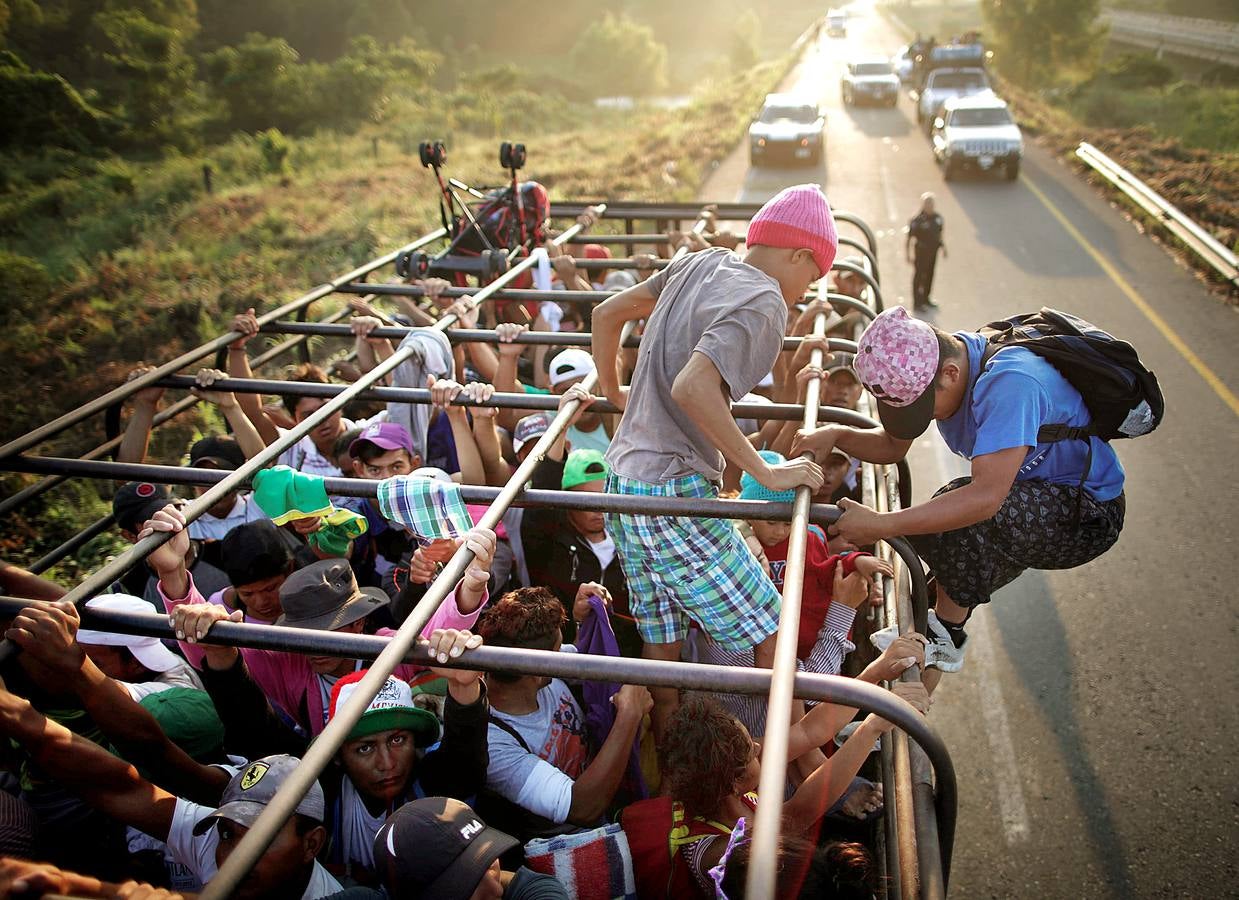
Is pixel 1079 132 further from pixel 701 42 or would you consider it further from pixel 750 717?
pixel 701 42

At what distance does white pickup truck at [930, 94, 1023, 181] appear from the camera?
56.2 ft

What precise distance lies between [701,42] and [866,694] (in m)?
84.1

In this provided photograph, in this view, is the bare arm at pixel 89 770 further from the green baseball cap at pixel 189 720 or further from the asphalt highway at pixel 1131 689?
the asphalt highway at pixel 1131 689

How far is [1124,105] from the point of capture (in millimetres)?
25172

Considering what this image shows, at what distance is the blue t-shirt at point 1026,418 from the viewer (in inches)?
93.7

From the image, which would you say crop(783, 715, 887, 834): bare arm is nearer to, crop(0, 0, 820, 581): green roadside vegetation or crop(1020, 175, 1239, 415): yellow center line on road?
crop(0, 0, 820, 581): green roadside vegetation

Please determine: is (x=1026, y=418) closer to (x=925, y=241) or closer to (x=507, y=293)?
(x=507, y=293)

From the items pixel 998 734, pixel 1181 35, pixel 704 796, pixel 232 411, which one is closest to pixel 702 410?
pixel 704 796

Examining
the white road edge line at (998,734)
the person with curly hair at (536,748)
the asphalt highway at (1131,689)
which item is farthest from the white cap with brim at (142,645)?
the white road edge line at (998,734)

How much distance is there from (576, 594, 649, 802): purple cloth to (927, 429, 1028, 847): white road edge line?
230 cm

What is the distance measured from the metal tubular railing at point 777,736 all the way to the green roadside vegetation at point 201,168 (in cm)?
704

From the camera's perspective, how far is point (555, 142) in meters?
29.0

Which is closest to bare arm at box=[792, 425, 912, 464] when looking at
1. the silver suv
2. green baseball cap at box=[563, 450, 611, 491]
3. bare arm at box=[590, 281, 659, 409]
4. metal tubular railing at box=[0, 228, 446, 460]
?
bare arm at box=[590, 281, 659, 409]

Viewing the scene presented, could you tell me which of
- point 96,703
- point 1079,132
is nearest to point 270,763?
point 96,703
